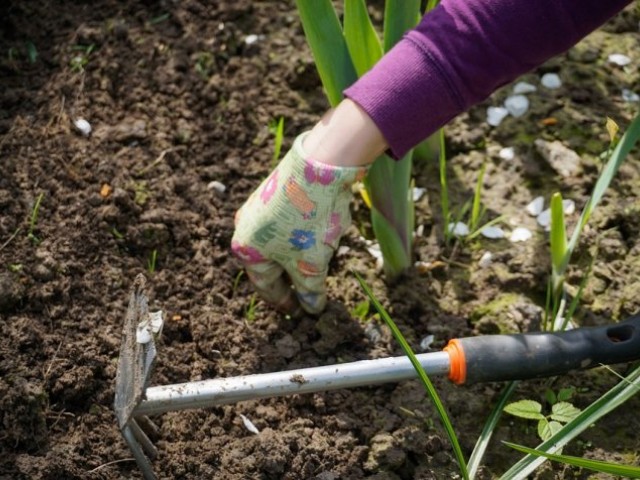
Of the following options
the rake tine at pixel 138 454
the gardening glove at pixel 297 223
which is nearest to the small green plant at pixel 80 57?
the gardening glove at pixel 297 223

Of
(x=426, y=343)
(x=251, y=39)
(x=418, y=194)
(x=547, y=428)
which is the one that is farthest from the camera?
(x=251, y=39)

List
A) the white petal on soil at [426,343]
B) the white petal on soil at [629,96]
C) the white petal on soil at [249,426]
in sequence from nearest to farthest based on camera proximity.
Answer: the white petal on soil at [249,426], the white petal on soil at [426,343], the white petal on soil at [629,96]

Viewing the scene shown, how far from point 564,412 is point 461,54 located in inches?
25.6

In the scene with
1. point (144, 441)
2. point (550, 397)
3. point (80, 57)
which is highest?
point (80, 57)

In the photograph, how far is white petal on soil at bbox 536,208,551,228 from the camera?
177cm

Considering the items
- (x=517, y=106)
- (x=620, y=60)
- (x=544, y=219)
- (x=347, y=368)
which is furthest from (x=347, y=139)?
(x=620, y=60)

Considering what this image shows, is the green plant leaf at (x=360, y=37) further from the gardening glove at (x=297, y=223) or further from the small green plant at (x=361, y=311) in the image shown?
the small green plant at (x=361, y=311)

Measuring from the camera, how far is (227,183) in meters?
1.83

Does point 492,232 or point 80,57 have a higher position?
point 80,57

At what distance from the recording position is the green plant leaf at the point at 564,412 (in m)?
1.40

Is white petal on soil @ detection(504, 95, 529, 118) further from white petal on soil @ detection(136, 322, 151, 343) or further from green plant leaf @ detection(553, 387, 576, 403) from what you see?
white petal on soil @ detection(136, 322, 151, 343)

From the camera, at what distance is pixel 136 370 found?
127 cm

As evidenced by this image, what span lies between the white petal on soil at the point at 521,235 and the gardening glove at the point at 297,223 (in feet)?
1.46

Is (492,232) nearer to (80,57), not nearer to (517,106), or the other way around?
(517,106)
